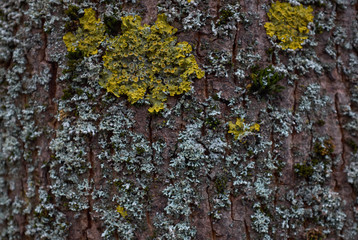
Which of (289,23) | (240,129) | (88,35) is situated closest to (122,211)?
(240,129)

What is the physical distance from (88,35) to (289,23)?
1.11m

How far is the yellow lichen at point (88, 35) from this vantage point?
148 cm

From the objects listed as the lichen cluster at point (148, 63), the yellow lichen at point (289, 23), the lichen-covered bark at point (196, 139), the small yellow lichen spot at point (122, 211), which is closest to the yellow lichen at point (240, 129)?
the lichen-covered bark at point (196, 139)

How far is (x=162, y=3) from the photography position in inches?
57.2

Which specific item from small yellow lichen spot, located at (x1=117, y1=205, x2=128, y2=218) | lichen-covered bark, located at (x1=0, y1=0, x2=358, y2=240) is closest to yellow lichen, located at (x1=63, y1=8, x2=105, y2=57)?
lichen-covered bark, located at (x1=0, y1=0, x2=358, y2=240)

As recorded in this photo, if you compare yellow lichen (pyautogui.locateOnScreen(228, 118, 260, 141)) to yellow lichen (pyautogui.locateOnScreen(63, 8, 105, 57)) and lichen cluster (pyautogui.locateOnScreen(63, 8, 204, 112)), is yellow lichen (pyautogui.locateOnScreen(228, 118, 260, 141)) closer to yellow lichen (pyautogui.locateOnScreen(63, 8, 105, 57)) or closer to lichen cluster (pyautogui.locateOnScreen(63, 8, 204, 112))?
lichen cluster (pyautogui.locateOnScreen(63, 8, 204, 112))

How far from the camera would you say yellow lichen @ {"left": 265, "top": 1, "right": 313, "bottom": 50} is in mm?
1548

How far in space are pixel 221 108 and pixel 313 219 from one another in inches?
33.1

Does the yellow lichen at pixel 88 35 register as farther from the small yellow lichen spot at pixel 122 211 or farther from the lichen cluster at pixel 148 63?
the small yellow lichen spot at pixel 122 211

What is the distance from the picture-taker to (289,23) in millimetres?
1578

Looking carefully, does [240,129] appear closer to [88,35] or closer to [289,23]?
[289,23]

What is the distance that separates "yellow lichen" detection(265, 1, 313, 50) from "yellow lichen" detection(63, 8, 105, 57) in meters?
0.90

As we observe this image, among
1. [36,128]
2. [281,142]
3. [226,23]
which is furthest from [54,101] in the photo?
[281,142]

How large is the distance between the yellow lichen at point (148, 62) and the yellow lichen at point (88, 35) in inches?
3.1
